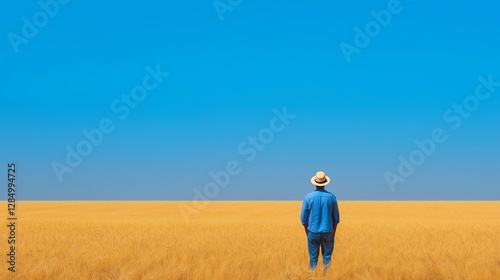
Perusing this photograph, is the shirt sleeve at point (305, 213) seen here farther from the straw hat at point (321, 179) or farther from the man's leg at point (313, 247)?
the straw hat at point (321, 179)

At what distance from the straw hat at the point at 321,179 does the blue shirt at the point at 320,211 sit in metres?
0.14

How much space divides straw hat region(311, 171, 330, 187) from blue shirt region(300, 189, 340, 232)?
0.14 meters

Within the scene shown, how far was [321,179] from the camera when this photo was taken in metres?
10.1

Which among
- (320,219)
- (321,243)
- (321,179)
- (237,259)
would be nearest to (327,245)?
(321,243)

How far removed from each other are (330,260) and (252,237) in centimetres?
586

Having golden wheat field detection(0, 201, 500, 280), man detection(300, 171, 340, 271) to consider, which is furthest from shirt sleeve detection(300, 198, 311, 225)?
golden wheat field detection(0, 201, 500, 280)

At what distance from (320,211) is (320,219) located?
139 millimetres

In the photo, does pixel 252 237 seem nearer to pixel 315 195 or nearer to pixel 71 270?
pixel 315 195

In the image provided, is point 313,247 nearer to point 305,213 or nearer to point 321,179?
point 305,213

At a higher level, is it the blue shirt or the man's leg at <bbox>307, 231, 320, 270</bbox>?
the blue shirt

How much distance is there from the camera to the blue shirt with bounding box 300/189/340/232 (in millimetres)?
9984

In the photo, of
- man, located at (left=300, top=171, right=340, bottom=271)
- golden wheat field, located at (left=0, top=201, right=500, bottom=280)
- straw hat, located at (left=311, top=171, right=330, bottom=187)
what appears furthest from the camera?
straw hat, located at (left=311, top=171, right=330, bottom=187)

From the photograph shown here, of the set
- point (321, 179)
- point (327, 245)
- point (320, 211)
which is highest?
point (321, 179)

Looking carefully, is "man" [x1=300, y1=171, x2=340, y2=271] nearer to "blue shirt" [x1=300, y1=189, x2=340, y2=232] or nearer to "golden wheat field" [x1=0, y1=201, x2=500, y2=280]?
"blue shirt" [x1=300, y1=189, x2=340, y2=232]
